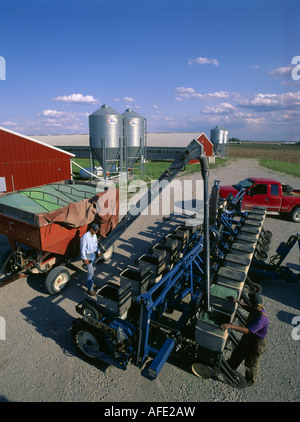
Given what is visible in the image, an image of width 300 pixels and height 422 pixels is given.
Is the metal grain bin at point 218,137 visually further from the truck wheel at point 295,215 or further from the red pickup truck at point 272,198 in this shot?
the truck wheel at point 295,215

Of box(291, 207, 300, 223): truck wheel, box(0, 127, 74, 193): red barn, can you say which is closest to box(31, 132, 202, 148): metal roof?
box(0, 127, 74, 193): red barn

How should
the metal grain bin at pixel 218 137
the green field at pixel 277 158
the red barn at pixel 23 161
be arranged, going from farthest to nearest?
1. the metal grain bin at pixel 218 137
2. the green field at pixel 277 158
3. the red barn at pixel 23 161

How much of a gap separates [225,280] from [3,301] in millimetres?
5908

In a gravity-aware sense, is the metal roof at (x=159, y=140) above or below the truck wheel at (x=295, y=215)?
above

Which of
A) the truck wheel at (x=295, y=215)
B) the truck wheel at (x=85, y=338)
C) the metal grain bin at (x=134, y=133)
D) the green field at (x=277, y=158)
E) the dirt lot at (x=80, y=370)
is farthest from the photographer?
the green field at (x=277, y=158)

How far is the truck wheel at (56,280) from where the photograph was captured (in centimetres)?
670

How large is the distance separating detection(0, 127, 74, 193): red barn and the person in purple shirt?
15.4 meters

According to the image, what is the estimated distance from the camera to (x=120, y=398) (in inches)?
168

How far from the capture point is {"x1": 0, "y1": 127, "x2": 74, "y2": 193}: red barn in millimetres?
14914

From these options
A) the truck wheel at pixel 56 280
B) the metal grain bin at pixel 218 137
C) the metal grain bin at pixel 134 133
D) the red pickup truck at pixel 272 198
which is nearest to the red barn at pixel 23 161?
the metal grain bin at pixel 134 133

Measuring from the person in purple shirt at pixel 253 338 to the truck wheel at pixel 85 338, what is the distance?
2312 mm

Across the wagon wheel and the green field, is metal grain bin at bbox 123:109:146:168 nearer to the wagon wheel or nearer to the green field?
the wagon wheel

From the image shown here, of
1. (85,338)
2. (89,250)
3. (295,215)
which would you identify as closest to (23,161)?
(89,250)

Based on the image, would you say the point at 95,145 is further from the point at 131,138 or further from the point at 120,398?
the point at 120,398
